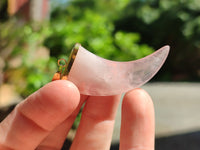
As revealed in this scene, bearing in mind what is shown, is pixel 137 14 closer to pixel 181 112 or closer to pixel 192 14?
pixel 192 14

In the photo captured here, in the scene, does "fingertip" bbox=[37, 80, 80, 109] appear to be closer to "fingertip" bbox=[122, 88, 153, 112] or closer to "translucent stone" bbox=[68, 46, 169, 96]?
"translucent stone" bbox=[68, 46, 169, 96]

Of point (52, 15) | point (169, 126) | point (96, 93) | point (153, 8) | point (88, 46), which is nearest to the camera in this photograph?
point (96, 93)

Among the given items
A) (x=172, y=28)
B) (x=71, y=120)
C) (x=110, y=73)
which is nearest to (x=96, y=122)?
(x=71, y=120)

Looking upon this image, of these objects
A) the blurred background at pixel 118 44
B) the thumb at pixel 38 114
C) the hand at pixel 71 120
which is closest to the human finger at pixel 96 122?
the hand at pixel 71 120

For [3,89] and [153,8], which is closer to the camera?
[3,89]

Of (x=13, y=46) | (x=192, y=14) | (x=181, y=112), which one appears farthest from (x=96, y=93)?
(x=192, y=14)

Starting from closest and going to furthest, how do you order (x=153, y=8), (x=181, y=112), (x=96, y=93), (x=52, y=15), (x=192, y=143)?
(x=96, y=93) < (x=192, y=143) < (x=181, y=112) < (x=153, y=8) < (x=52, y=15)
